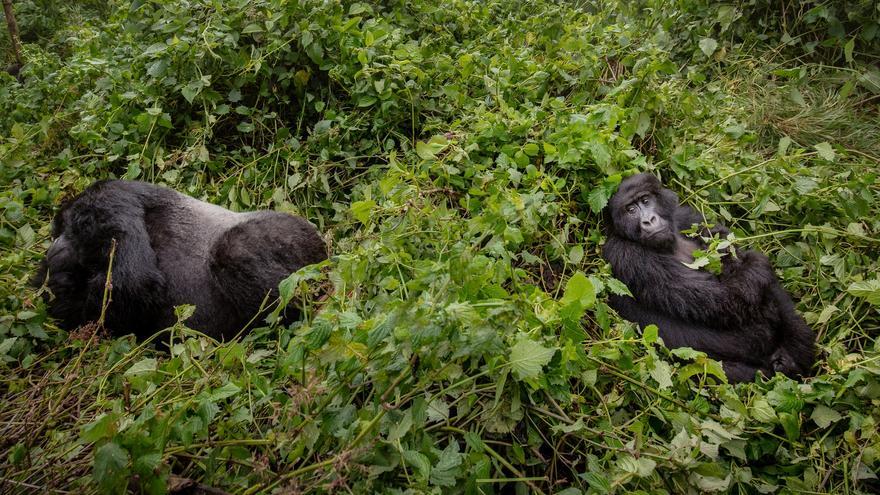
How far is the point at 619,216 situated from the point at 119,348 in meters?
2.66

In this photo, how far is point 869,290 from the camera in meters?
2.61

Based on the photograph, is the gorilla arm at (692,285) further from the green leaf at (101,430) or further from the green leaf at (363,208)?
the green leaf at (101,430)

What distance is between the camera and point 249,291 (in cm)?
306

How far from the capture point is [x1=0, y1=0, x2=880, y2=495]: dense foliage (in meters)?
1.89

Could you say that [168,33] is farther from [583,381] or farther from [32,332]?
[583,381]

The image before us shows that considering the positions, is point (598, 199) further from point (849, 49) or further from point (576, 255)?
point (849, 49)

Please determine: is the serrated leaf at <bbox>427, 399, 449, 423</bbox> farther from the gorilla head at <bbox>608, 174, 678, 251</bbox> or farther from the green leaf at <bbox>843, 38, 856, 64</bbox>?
the green leaf at <bbox>843, 38, 856, 64</bbox>

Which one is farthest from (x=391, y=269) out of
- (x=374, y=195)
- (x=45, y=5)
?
(x=45, y=5)

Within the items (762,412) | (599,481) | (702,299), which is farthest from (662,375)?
(702,299)

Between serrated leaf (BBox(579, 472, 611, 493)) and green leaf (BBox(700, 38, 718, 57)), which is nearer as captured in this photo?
serrated leaf (BBox(579, 472, 611, 493))

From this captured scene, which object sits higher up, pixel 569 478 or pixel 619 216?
pixel 619 216

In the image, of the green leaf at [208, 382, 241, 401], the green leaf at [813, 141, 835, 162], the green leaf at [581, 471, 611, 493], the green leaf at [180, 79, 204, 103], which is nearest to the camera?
the green leaf at [581, 471, 611, 493]

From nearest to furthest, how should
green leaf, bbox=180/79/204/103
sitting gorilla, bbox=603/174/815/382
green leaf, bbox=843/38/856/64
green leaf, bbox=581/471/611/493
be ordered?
1. green leaf, bbox=581/471/611/493
2. sitting gorilla, bbox=603/174/815/382
3. green leaf, bbox=180/79/204/103
4. green leaf, bbox=843/38/856/64

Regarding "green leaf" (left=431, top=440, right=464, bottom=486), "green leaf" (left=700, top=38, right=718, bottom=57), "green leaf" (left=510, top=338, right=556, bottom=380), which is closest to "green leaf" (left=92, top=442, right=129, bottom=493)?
"green leaf" (left=431, top=440, right=464, bottom=486)
